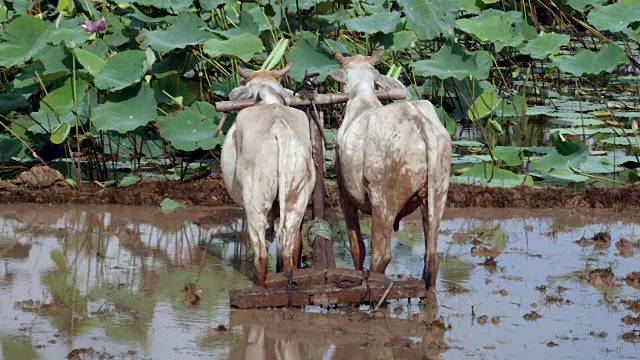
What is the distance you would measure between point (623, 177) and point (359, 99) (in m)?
4.75

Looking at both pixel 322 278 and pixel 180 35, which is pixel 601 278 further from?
pixel 180 35

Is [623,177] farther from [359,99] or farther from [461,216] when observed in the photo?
[359,99]

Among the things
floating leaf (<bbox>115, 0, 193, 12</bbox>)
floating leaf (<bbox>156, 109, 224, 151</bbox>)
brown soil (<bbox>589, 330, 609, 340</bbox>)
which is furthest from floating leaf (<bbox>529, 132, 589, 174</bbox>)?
brown soil (<bbox>589, 330, 609, 340</bbox>)

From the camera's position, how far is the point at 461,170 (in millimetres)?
11562

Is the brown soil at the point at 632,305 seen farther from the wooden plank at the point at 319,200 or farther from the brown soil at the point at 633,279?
the wooden plank at the point at 319,200

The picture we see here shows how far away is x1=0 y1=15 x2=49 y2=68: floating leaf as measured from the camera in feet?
37.5

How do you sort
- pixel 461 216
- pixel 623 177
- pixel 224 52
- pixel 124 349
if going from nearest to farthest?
pixel 124 349 → pixel 461 216 → pixel 224 52 → pixel 623 177

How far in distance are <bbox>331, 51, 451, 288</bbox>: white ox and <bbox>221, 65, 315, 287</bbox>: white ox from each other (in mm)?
329

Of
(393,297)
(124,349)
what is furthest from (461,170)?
(124,349)

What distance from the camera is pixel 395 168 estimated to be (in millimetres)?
7168

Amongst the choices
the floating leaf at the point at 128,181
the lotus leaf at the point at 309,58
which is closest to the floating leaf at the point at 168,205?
the floating leaf at the point at 128,181

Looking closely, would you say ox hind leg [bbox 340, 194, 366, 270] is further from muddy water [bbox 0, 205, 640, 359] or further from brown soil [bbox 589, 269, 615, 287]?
brown soil [bbox 589, 269, 615, 287]

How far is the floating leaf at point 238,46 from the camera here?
10953mm

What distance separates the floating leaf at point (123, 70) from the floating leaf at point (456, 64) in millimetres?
2918
